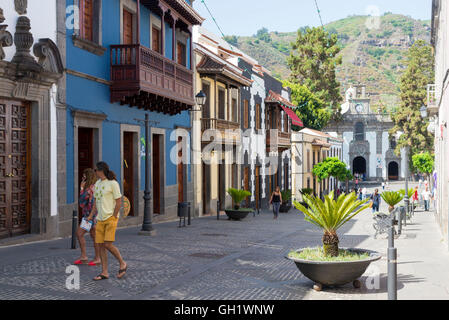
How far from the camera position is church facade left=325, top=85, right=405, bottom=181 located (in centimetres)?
9225

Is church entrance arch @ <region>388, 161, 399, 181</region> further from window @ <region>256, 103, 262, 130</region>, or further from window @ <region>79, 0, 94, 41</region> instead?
window @ <region>79, 0, 94, 41</region>

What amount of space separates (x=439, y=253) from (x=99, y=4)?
10.8 m

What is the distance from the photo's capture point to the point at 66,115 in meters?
14.8

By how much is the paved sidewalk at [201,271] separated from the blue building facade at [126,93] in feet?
9.28

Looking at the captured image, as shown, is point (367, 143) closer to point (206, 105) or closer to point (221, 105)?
point (221, 105)

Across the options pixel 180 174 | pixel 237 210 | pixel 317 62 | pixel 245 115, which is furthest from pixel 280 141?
pixel 317 62

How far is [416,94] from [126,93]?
163 ft

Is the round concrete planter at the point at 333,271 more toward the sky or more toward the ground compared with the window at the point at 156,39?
more toward the ground

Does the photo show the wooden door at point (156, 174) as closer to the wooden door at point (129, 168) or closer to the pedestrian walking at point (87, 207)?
the wooden door at point (129, 168)

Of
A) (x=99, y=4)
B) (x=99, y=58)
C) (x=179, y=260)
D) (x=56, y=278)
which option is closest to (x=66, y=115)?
(x=99, y=58)

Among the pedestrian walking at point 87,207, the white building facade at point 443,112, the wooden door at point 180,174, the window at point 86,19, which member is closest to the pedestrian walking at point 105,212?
the pedestrian walking at point 87,207

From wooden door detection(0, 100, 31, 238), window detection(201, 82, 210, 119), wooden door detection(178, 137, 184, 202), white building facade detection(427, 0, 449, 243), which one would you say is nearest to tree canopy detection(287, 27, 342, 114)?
white building facade detection(427, 0, 449, 243)

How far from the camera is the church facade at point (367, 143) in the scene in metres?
92.2
